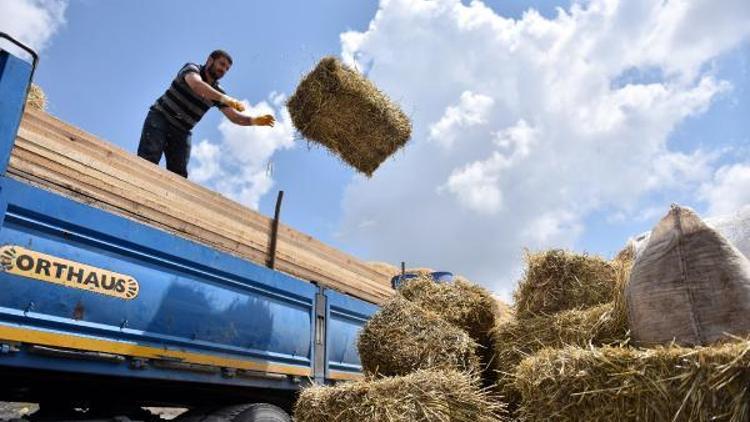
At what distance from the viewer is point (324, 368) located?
227 inches

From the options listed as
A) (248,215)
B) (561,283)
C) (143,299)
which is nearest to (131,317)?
(143,299)

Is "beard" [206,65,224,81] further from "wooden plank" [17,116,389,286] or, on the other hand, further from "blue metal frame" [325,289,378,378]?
"blue metal frame" [325,289,378,378]

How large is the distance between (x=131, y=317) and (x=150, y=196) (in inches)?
38.2

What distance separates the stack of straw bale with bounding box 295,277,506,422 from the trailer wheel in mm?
488

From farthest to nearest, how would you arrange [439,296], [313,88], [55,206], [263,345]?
[313,88] → [439,296] → [263,345] → [55,206]

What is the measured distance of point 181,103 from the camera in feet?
21.7

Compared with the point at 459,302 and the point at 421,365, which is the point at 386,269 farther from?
the point at 421,365

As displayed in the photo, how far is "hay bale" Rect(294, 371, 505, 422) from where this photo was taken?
12.5 feet

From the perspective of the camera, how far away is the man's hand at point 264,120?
21.4 feet

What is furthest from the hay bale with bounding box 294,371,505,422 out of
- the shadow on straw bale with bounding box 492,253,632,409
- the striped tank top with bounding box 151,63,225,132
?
the striped tank top with bounding box 151,63,225,132

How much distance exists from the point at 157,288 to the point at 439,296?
104 inches

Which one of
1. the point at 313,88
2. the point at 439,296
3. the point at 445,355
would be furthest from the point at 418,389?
the point at 313,88

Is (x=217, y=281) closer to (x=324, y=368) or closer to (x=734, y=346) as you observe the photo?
(x=324, y=368)

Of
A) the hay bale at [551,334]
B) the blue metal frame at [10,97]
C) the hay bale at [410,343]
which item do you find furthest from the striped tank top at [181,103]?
the hay bale at [551,334]
